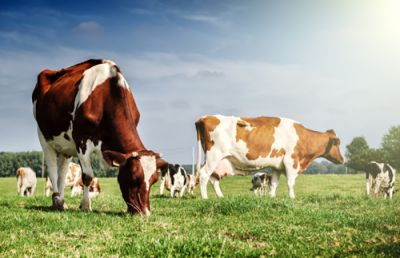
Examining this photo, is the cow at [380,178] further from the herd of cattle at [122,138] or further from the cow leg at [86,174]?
the cow leg at [86,174]

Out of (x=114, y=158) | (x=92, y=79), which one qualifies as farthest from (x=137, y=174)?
A: (x=92, y=79)

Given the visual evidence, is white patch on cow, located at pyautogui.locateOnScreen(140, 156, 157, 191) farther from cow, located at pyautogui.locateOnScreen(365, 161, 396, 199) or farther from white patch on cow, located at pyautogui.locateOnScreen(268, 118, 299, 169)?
cow, located at pyautogui.locateOnScreen(365, 161, 396, 199)

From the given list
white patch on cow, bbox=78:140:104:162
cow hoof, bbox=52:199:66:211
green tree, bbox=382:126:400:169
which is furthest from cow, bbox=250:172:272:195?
green tree, bbox=382:126:400:169

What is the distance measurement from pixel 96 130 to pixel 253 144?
9.48 m

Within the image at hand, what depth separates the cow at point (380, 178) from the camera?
2884 cm

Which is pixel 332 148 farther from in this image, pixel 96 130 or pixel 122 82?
pixel 96 130

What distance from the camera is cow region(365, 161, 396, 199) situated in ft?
94.6

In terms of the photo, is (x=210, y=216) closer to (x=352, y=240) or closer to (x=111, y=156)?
(x=111, y=156)

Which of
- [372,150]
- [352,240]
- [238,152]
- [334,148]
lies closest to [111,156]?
[352,240]

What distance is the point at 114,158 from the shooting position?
1004 centimetres

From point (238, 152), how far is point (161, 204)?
6.02 meters

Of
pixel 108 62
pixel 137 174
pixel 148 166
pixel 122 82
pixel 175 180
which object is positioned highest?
pixel 108 62

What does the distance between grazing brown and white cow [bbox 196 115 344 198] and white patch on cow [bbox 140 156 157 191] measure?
8.34 m

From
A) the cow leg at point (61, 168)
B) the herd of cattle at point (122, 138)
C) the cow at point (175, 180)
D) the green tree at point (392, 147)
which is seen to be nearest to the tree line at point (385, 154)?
the green tree at point (392, 147)
